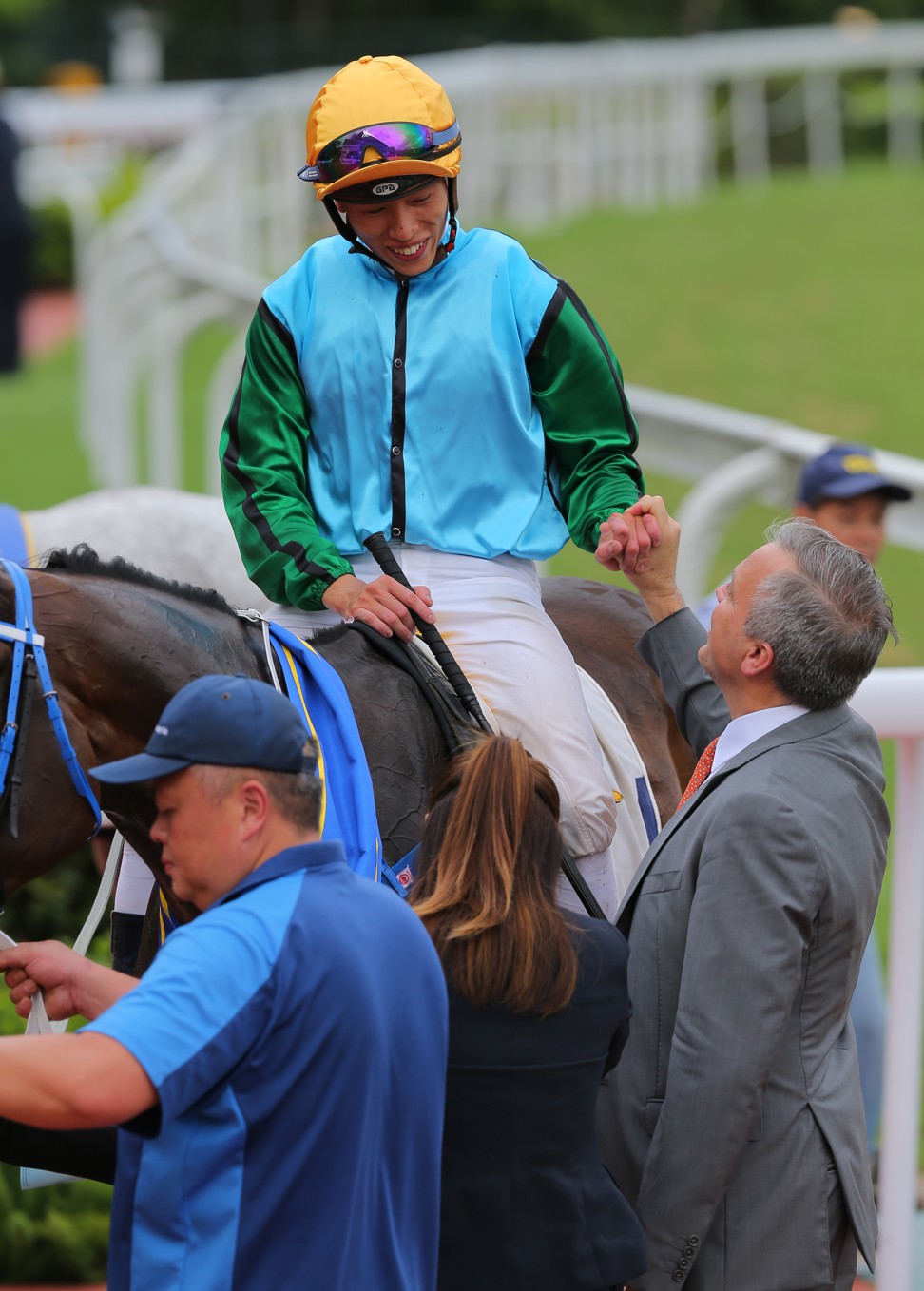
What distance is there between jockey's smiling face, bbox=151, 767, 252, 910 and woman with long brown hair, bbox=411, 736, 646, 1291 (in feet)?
1.34

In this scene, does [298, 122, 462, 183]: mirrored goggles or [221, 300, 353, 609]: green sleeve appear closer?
[298, 122, 462, 183]: mirrored goggles

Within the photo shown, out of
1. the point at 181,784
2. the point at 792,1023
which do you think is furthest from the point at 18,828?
the point at 792,1023

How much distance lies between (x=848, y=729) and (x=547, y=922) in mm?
735

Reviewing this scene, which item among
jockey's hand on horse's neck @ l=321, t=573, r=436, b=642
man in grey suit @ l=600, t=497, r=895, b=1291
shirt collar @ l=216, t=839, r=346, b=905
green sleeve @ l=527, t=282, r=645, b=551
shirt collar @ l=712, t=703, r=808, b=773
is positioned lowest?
man in grey suit @ l=600, t=497, r=895, b=1291

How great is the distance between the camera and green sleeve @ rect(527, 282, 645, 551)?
3.50 metres

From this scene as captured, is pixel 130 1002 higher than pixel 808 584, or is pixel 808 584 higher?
pixel 808 584

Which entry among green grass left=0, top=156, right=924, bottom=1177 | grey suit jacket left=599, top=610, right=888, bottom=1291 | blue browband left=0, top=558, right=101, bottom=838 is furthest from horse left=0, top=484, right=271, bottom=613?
green grass left=0, top=156, right=924, bottom=1177

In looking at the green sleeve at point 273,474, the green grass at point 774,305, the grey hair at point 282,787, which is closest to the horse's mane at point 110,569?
the green sleeve at point 273,474

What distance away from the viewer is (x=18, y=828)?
9.23 ft

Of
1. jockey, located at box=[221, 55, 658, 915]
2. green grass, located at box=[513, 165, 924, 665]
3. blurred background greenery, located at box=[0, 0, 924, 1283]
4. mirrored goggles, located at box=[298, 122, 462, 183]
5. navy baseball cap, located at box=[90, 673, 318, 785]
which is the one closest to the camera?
navy baseball cap, located at box=[90, 673, 318, 785]

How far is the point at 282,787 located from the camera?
2.38 meters

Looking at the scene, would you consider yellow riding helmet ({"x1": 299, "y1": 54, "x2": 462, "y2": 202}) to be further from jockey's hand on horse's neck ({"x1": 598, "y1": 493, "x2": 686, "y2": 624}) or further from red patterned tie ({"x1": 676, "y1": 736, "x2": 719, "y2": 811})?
red patterned tie ({"x1": 676, "y1": 736, "x2": 719, "y2": 811})

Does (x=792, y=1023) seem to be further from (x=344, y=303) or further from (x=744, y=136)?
(x=744, y=136)

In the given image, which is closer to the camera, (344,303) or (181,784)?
(181,784)
